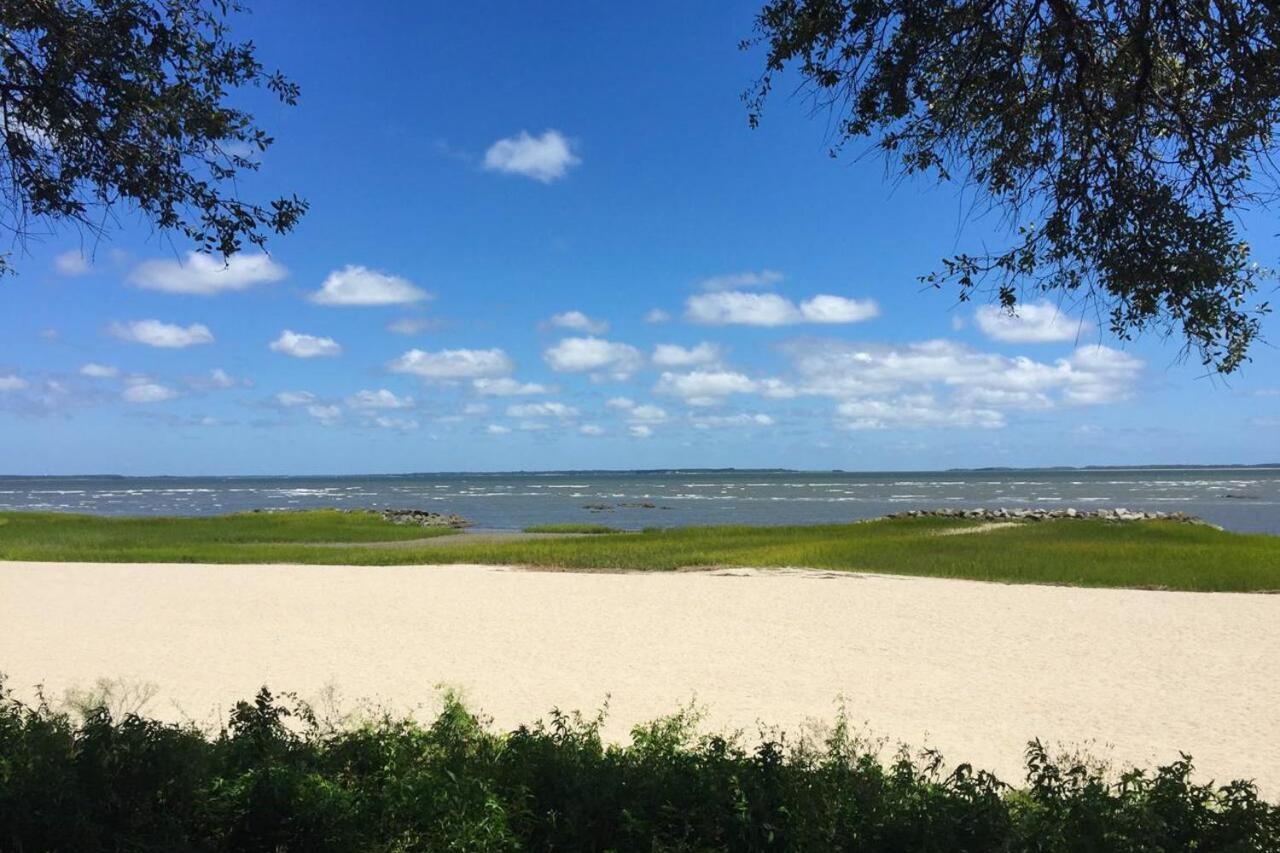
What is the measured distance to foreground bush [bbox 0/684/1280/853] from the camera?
412 cm

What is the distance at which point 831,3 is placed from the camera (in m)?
6.70

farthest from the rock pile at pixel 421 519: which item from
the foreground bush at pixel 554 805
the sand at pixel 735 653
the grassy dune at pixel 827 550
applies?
the foreground bush at pixel 554 805

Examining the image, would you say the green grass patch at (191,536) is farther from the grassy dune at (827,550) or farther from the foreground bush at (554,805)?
the foreground bush at (554,805)

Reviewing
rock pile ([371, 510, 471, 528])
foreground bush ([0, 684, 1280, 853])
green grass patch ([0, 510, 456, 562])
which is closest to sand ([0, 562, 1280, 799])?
foreground bush ([0, 684, 1280, 853])

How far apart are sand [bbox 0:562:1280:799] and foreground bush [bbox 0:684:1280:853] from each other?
2421mm

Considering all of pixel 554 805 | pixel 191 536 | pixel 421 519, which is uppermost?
pixel 554 805

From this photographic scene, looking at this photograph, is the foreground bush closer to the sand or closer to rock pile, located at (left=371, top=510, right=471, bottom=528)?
the sand

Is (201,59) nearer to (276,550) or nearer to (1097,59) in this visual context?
(1097,59)

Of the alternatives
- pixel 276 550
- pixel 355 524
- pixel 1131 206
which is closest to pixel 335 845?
pixel 1131 206

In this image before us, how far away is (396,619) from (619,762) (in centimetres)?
976

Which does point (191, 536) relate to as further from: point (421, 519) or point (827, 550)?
point (827, 550)

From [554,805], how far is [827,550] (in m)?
20.8

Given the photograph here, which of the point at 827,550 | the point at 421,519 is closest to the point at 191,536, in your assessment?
the point at 421,519

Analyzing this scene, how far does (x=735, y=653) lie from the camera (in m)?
11.4
